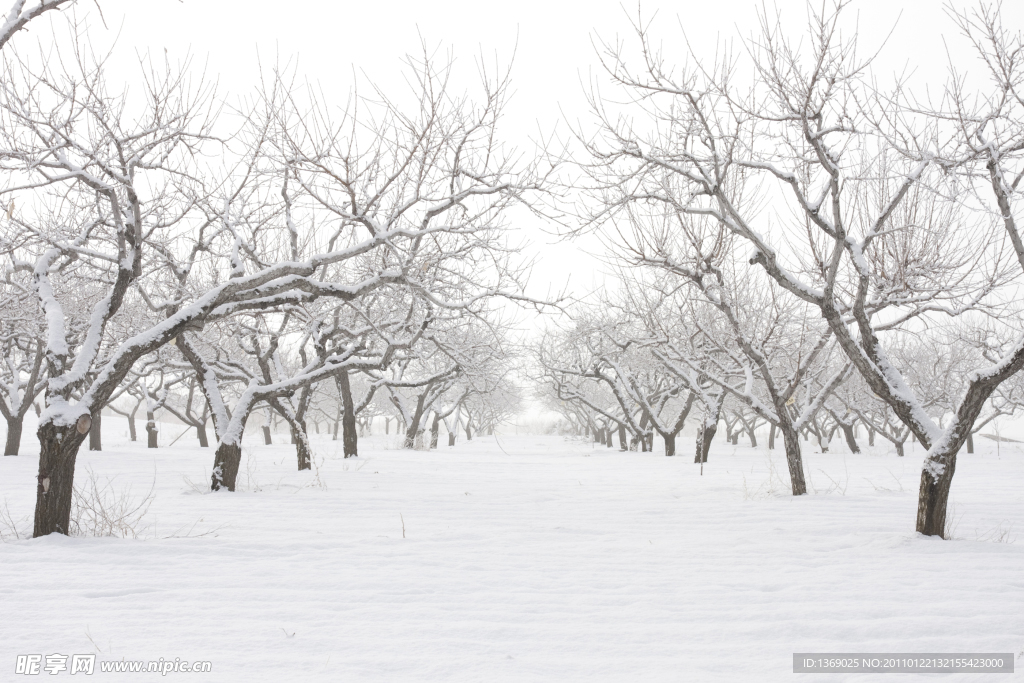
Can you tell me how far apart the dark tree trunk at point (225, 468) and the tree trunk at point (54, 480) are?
2.57 meters

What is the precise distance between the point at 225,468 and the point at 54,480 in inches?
106

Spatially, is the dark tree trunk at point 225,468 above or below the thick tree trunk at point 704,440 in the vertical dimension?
above

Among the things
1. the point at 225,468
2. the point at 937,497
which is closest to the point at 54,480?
the point at 225,468

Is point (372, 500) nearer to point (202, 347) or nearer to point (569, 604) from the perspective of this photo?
point (569, 604)

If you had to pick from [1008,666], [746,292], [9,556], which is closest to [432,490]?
[9,556]

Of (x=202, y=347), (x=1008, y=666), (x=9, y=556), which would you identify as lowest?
(x=1008, y=666)

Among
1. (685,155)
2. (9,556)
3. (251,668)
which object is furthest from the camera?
(685,155)

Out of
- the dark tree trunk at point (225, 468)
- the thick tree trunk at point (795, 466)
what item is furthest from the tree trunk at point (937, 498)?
the dark tree trunk at point (225, 468)

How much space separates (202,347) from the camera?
38.3 feet

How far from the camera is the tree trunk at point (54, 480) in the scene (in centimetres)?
445

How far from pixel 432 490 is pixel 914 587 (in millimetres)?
5237

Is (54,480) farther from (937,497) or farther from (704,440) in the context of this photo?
(704,440)

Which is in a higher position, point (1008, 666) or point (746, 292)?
point (746, 292)

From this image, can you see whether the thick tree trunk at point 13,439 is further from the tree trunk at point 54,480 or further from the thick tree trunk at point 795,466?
the thick tree trunk at point 795,466
